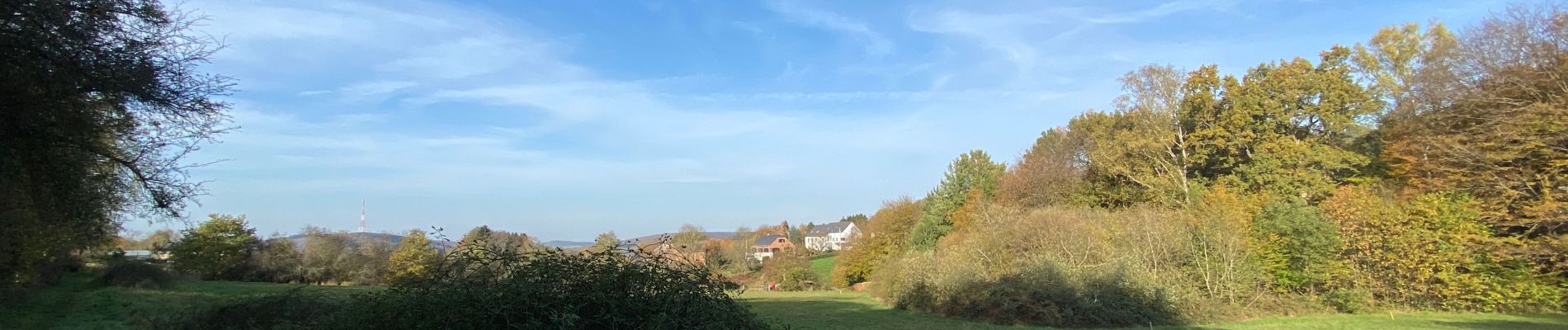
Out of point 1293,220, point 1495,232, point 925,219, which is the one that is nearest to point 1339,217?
point 1293,220

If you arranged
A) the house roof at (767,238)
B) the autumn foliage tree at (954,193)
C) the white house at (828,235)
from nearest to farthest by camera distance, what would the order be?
1. the autumn foliage tree at (954,193)
2. the white house at (828,235)
3. the house roof at (767,238)

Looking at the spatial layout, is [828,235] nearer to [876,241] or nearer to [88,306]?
[876,241]

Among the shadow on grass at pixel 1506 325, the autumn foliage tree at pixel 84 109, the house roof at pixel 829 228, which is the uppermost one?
the house roof at pixel 829 228

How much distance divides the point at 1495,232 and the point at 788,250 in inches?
1341

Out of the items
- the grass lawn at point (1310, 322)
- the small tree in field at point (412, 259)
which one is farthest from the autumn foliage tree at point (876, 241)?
the small tree in field at point (412, 259)

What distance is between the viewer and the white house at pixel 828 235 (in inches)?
3152

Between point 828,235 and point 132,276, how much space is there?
281ft

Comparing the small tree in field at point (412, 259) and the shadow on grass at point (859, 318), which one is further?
the shadow on grass at point (859, 318)

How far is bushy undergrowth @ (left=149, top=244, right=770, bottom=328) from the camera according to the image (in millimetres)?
3248

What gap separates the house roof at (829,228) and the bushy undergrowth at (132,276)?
8613 cm

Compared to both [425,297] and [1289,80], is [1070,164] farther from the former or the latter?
[425,297]

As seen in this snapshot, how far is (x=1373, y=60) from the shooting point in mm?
25422

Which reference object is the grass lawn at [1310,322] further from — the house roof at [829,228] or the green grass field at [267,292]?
the house roof at [829,228]

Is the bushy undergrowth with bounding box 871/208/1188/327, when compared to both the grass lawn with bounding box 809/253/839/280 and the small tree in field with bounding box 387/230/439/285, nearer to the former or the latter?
the small tree in field with bounding box 387/230/439/285
